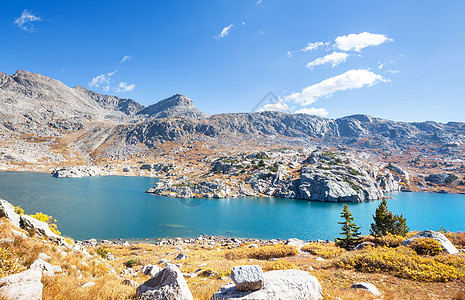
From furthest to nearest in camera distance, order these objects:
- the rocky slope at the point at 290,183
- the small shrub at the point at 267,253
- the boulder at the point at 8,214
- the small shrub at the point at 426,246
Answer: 1. the rocky slope at the point at 290,183
2. the small shrub at the point at 267,253
3. the small shrub at the point at 426,246
4. the boulder at the point at 8,214

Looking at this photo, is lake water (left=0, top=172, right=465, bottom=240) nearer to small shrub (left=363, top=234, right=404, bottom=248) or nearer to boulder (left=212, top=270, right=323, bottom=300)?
small shrub (left=363, top=234, right=404, bottom=248)

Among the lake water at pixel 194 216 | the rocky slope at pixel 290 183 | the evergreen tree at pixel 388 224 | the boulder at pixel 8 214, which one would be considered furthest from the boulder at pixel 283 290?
the rocky slope at pixel 290 183

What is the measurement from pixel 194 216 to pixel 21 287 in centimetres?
6859

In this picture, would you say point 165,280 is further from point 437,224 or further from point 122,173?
point 122,173

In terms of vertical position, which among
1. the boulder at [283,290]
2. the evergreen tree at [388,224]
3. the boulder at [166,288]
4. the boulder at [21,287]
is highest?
the boulder at [21,287]

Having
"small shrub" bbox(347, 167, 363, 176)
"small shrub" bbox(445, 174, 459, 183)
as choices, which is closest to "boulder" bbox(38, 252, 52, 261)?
"small shrub" bbox(347, 167, 363, 176)

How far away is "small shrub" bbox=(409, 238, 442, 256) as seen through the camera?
17.7 metres

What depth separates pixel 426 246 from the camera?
60.3ft

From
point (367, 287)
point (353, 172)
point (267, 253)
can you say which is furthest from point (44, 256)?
point (353, 172)

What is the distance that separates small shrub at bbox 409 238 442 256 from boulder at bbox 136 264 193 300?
2292cm

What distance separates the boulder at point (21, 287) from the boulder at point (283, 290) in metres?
5.75

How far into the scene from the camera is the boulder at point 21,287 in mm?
5060

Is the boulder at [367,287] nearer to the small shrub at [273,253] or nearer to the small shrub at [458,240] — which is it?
the small shrub at [273,253]

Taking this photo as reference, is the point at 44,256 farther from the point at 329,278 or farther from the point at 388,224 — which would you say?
the point at 388,224
